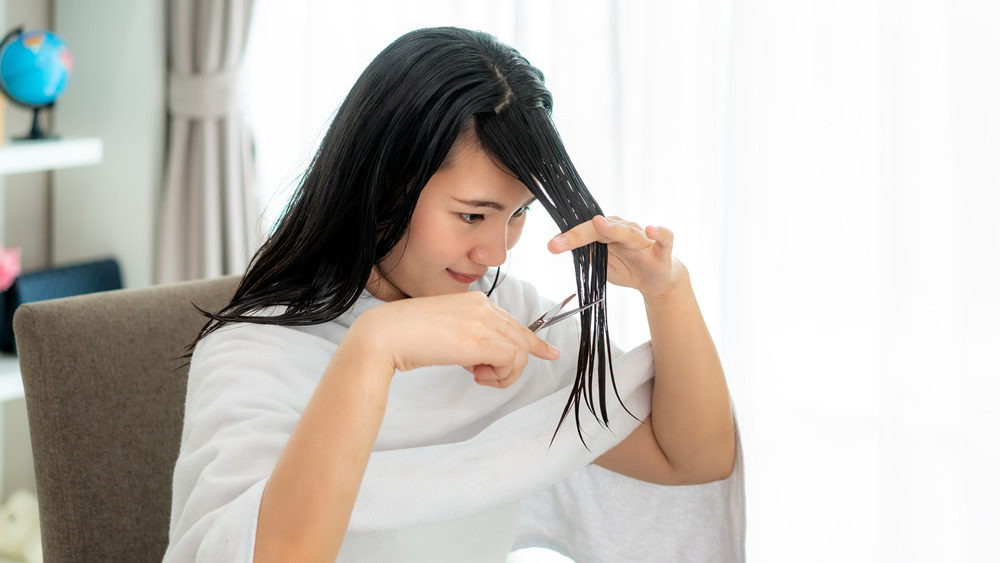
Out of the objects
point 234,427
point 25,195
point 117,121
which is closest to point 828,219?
point 234,427

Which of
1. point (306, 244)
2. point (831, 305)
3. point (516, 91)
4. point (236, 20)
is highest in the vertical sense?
point (236, 20)

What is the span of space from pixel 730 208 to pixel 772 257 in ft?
0.39

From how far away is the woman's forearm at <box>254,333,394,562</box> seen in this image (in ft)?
2.44

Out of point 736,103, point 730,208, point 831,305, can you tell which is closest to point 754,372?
point 831,305

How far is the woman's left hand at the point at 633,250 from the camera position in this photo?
0.87 metres

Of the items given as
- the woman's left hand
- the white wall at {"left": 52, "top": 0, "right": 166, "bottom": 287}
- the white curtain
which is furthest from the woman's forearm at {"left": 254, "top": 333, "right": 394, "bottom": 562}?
the white wall at {"left": 52, "top": 0, "right": 166, "bottom": 287}

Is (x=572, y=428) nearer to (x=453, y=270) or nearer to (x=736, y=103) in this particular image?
(x=453, y=270)

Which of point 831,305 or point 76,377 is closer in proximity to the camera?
point 76,377

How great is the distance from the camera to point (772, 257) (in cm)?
158

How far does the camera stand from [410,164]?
938 mm

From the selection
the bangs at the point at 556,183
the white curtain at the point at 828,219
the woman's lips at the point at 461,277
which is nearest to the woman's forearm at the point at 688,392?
the bangs at the point at 556,183

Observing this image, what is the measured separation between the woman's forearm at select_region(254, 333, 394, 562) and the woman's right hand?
2 centimetres

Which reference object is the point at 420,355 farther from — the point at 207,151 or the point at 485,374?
the point at 207,151

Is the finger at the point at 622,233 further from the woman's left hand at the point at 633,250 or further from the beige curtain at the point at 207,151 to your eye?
the beige curtain at the point at 207,151
